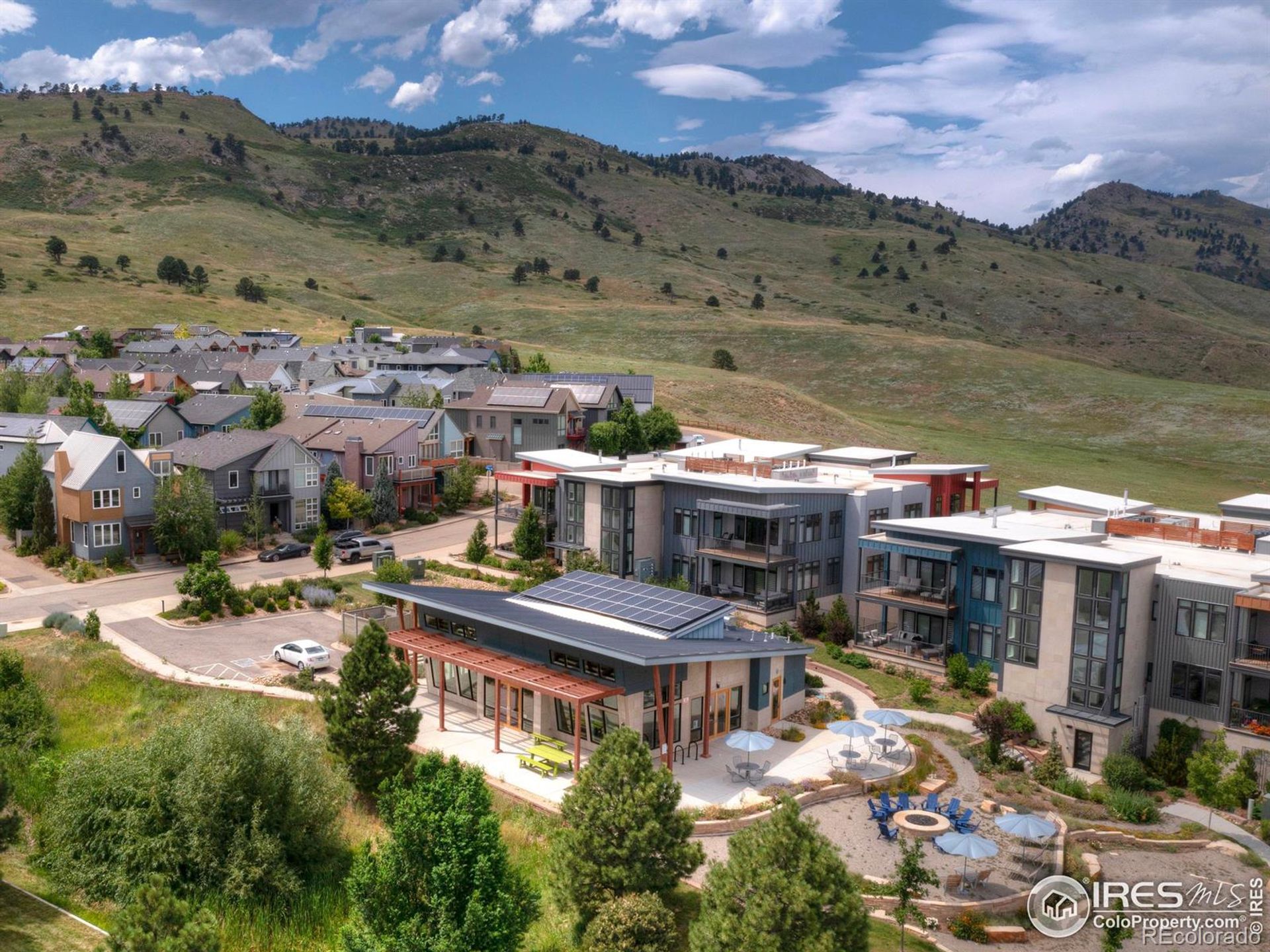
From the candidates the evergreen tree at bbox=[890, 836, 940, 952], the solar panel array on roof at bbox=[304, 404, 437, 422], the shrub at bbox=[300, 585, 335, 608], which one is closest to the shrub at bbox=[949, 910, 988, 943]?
the evergreen tree at bbox=[890, 836, 940, 952]

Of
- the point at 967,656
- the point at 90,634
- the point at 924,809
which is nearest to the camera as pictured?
the point at 924,809

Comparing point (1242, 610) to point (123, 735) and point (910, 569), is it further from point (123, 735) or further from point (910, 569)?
point (123, 735)

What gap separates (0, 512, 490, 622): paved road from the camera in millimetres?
46969

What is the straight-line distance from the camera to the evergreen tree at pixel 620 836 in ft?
73.1

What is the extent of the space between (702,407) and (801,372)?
38102 millimetres

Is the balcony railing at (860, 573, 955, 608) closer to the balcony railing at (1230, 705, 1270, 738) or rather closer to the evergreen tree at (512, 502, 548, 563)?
the balcony railing at (1230, 705, 1270, 738)

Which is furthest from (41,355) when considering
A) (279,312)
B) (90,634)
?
(90,634)

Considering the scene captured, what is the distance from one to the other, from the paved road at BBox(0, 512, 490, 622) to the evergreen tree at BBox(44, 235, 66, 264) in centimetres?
11879

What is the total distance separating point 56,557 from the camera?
54.8m

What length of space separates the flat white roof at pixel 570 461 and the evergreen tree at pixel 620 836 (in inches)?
1375

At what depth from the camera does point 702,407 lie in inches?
4203

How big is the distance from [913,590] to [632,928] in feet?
92.3

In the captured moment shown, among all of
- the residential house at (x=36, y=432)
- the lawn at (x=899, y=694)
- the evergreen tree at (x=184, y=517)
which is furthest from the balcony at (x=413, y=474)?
the lawn at (x=899, y=694)

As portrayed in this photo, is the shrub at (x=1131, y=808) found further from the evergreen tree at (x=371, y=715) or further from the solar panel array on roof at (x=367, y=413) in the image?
the solar panel array on roof at (x=367, y=413)
